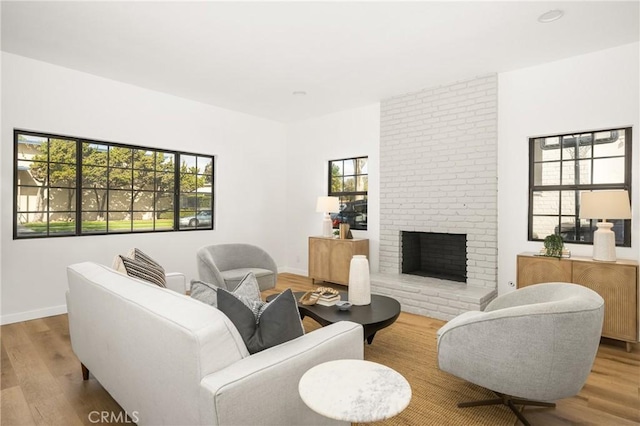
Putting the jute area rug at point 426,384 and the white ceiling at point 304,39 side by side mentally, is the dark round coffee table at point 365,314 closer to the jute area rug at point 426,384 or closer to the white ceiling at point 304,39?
the jute area rug at point 426,384

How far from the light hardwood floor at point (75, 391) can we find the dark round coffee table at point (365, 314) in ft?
3.38

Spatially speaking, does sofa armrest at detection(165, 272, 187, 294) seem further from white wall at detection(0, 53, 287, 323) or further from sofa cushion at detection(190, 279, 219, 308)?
white wall at detection(0, 53, 287, 323)

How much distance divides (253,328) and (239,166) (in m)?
4.60

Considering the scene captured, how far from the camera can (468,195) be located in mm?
4355

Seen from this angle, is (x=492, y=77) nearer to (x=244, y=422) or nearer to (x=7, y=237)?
(x=244, y=422)

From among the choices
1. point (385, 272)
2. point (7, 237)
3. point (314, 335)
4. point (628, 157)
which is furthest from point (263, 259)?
point (628, 157)

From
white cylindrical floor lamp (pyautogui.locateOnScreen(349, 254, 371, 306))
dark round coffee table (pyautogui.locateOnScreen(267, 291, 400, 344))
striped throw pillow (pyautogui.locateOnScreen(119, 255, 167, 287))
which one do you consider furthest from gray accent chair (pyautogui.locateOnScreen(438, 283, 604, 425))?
striped throw pillow (pyautogui.locateOnScreen(119, 255, 167, 287))

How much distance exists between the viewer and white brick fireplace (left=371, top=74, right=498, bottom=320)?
415 cm

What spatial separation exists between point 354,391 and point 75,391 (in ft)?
6.98

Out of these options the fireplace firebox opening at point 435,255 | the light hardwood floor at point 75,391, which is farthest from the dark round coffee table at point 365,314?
the fireplace firebox opening at point 435,255

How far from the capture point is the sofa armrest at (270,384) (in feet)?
3.89

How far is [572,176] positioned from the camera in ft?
12.5

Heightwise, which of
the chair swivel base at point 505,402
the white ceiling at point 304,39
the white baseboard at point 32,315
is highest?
the white ceiling at point 304,39

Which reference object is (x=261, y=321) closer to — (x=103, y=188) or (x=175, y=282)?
(x=175, y=282)
